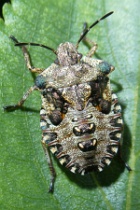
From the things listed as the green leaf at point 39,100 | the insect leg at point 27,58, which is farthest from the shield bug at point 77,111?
the green leaf at point 39,100

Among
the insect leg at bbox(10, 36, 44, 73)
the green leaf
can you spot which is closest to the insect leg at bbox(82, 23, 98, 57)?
the green leaf

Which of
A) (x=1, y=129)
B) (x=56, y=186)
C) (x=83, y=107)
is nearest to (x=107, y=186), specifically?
(x=56, y=186)

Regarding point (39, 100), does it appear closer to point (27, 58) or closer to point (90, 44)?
point (27, 58)

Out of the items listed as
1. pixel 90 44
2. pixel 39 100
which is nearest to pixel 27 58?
pixel 39 100

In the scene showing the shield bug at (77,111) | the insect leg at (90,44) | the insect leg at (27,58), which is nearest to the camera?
the shield bug at (77,111)

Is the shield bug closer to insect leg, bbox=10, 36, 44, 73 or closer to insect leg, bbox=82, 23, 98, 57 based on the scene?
insect leg, bbox=10, 36, 44, 73

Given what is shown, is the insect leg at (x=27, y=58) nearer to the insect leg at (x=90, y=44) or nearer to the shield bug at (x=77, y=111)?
the shield bug at (x=77, y=111)
